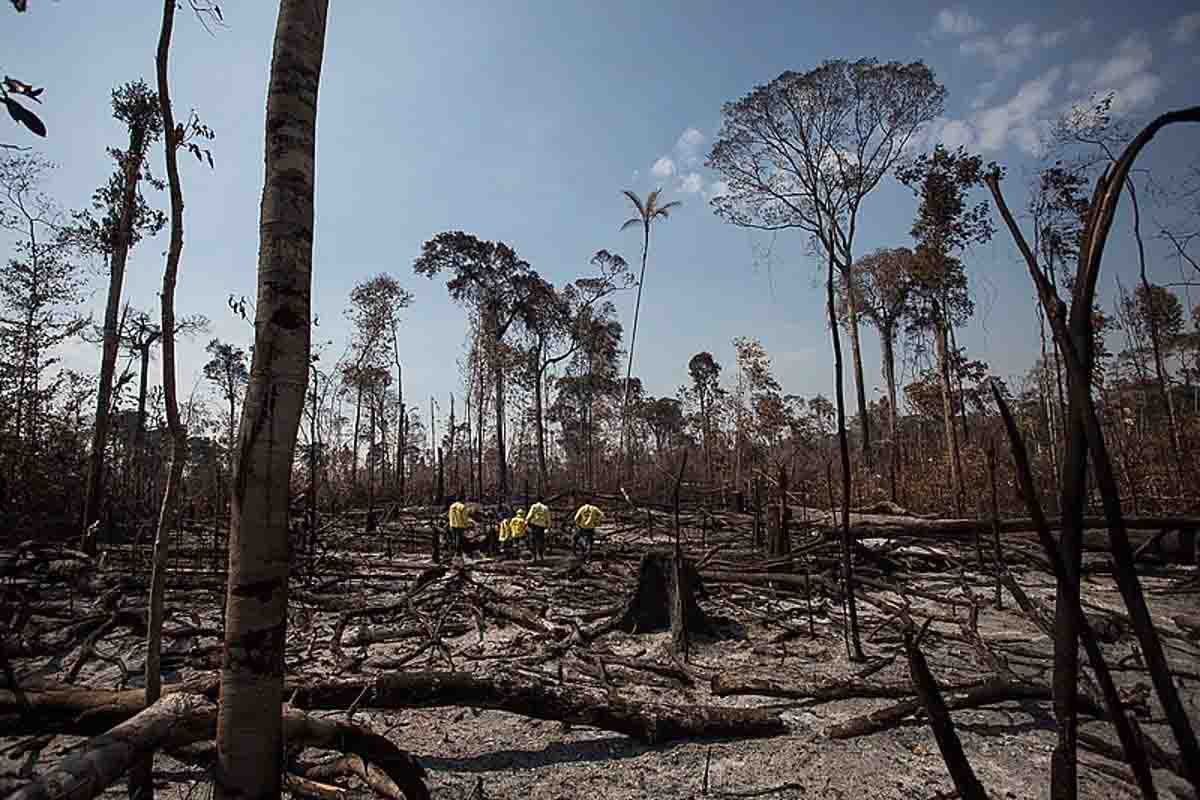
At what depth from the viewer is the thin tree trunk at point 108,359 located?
39.0 ft

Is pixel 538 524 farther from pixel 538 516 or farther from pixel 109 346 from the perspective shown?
pixel 109 346

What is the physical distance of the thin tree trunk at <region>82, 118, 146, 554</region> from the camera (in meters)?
11.9

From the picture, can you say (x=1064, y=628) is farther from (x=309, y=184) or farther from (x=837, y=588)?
(x=837, y=588)

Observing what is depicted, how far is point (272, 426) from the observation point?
6.74 feet

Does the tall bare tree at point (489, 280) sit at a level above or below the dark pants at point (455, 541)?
above

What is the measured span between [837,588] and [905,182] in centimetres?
1650

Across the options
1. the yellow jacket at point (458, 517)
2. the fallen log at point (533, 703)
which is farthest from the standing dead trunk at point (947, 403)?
the fallen log at point (533, 703)

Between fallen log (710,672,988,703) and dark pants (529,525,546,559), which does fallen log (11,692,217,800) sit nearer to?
fallen log (710,672,988,703)

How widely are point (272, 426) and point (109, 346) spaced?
15.7 m

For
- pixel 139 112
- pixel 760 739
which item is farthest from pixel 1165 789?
pixel 139 112

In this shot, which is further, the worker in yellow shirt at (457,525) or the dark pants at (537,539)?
the worker in yellow shirt at (457,525)

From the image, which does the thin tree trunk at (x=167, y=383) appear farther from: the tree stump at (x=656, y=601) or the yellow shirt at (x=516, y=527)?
the yellow shirt at (x=516, y=527)

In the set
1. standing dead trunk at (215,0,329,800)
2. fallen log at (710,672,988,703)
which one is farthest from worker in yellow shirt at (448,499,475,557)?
standing dead trunk at (215,0,329,800)

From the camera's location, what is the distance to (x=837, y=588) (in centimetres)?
718
